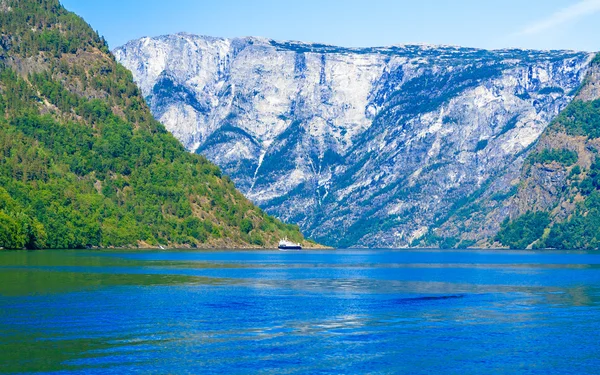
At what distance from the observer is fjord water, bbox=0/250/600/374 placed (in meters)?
76.8

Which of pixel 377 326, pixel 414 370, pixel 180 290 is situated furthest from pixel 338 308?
pixel 414 370

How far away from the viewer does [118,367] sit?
73.1m

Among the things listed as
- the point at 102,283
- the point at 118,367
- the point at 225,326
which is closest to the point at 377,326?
the point at 225,326

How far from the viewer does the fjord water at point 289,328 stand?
76812mm

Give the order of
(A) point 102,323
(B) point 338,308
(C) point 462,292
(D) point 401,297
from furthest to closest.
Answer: (C) point 462,292
(D) point 401,297
(B) point 338,308
(A) point 102,323

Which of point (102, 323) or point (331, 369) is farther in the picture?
point (102, 323)

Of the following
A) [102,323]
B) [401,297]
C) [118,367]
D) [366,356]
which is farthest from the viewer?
[401,297]

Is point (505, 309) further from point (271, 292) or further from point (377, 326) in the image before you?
point (271, 292)

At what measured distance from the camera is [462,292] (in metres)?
148

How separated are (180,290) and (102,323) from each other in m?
46.4

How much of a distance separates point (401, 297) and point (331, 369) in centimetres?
6269

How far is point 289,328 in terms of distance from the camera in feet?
318

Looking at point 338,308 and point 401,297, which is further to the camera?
point 401,297

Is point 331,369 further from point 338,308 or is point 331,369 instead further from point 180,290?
point 180,290
